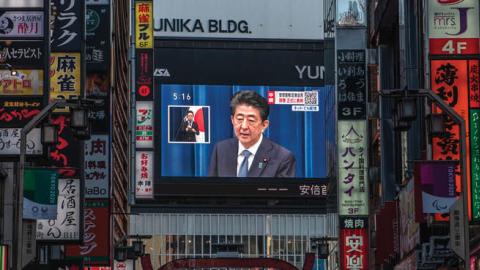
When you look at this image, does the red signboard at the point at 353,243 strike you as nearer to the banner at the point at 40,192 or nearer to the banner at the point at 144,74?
the banner at the point at 144,74

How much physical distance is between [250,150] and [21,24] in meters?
95.5

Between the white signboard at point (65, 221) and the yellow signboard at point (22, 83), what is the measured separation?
8.78m

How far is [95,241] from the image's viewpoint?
4522 centimetres

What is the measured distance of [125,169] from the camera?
9594 centimetres

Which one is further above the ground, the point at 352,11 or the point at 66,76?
the point at 352,11

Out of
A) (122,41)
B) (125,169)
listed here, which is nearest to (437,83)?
(122,41)

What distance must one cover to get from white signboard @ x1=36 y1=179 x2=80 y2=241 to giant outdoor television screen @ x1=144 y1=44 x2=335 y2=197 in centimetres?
8140

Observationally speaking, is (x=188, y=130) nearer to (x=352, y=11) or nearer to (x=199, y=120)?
(x=199, y=120)

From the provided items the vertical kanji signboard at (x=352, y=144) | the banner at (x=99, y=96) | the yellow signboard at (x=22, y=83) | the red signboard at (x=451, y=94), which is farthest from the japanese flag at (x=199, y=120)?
the yellow signboard at (x=22, y=83)

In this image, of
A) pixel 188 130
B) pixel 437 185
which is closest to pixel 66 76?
pixel 437 185

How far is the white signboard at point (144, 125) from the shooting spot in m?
73.8

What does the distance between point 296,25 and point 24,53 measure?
97.2 m

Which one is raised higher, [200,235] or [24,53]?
[24,53]

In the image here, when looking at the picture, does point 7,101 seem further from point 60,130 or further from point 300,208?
point 300,208
